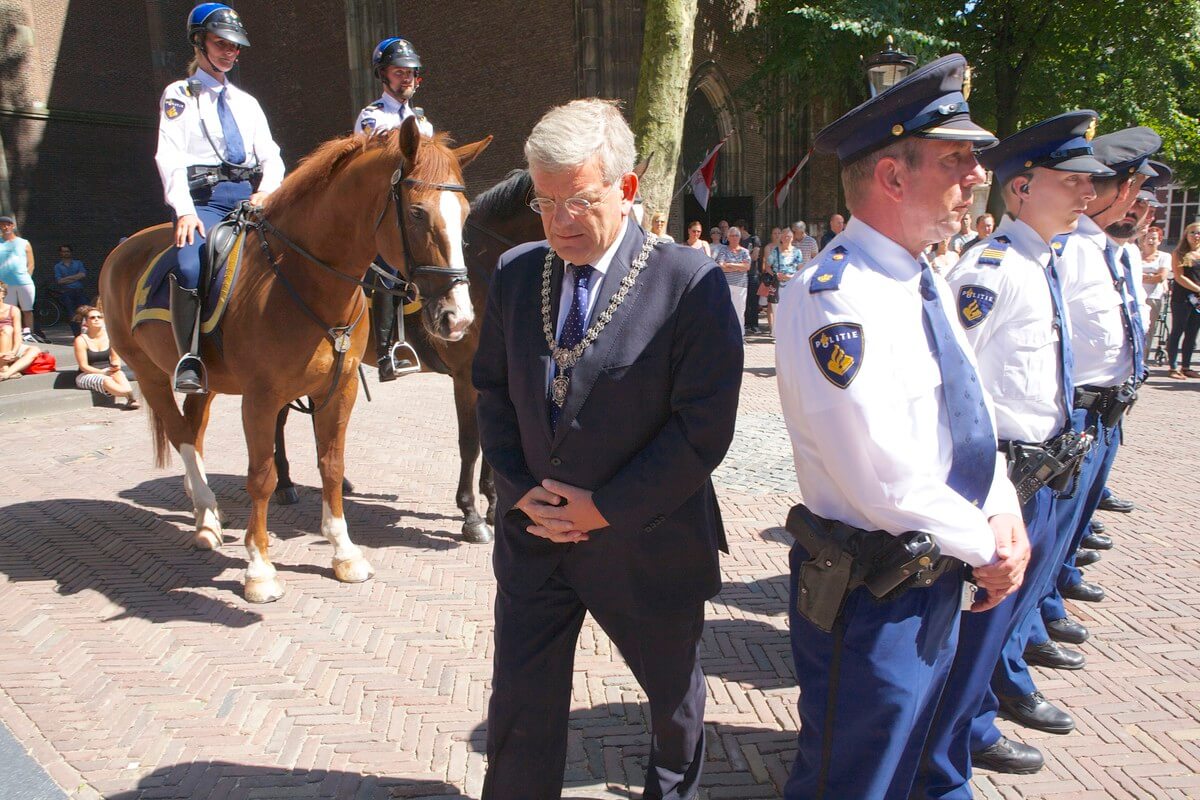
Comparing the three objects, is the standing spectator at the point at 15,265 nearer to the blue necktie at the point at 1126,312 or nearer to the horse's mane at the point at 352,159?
the horse's mane at the point at 352,159

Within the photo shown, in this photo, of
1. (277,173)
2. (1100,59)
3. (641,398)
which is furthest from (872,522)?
(1100,59)

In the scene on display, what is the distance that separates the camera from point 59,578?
485cm

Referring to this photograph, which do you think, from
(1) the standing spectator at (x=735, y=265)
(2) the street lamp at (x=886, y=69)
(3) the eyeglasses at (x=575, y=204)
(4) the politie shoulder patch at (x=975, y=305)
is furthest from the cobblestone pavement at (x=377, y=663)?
(1) the standing spectator at (x=735, y=265)

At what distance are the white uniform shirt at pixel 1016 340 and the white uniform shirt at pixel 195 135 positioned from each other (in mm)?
3935

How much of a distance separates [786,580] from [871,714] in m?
2.90

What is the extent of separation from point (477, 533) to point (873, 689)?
383 centimetres

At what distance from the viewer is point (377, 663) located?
3.85m

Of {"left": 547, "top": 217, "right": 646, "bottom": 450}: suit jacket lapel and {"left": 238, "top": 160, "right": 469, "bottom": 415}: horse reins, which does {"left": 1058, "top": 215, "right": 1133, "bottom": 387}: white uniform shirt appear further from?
{"left": 238, "top": 160, "right": 469, "bottom": 415}: horse reins

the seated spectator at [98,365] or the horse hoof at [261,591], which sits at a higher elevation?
the seated spectator at [98,365]

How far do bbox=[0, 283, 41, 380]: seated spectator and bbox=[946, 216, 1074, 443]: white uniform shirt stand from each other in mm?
11344

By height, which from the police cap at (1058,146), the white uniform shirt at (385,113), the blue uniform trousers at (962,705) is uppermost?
the white uniform shirt at (385,113)

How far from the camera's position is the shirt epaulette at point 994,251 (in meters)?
2.96

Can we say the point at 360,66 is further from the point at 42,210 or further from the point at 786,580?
the point at 786,580

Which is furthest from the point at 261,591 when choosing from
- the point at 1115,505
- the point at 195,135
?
the point at 1115,505
